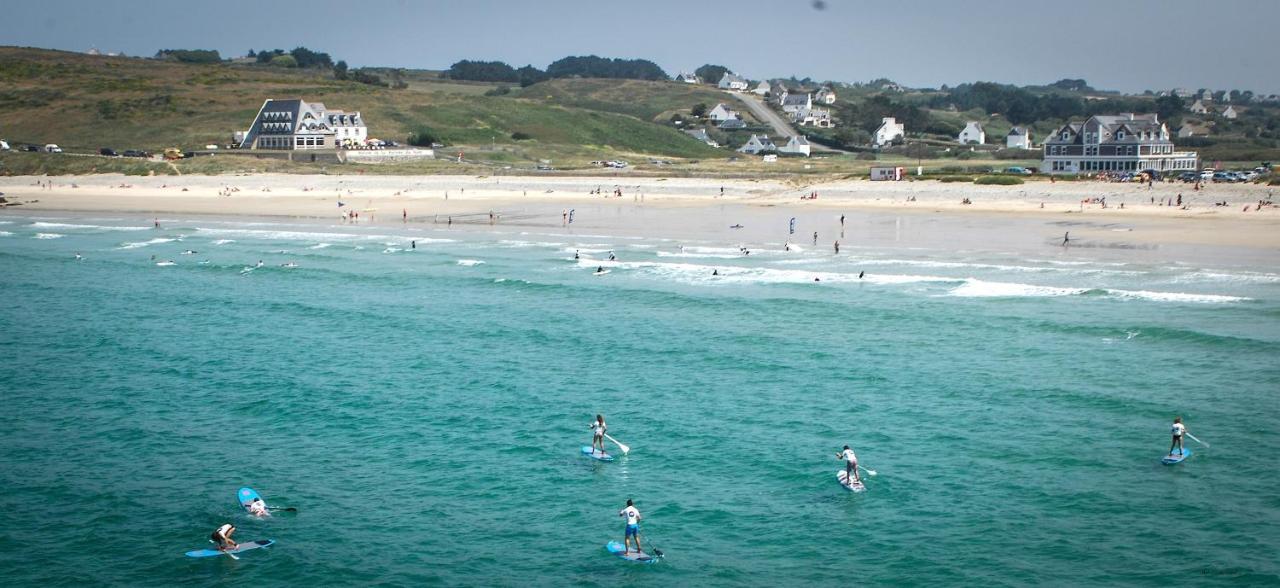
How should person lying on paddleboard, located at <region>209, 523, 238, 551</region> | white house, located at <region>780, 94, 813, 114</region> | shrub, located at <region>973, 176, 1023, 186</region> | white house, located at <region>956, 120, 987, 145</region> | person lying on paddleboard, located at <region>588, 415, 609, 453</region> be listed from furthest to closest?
white house, located at <region>780, 94, 813, 114</region>
white house, located at <region>956, 120, 987, 145</region>
shrub, located at <region>973, 176, 1023, 186</region>
person lying on paddleboard, located at <region>588, 415, 609, 453</region>
person lying on paddleboard, located at <region>209, 523, 238, 551</region>

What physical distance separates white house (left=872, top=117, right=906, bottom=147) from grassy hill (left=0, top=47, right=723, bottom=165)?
27336 millimetres

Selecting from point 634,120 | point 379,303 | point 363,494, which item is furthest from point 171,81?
point 363,494

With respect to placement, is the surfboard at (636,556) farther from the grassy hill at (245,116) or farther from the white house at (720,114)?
the white house at (720,114)

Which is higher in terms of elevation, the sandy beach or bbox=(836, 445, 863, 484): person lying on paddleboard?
the sandy beach

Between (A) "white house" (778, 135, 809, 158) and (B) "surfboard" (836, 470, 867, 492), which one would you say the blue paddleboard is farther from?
(A) "white house" (778, 135, 809, 158)

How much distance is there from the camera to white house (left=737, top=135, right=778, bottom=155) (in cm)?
15512

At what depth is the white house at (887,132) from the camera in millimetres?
162875

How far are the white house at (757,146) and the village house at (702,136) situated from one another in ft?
19.8

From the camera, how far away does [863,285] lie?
48312 mm

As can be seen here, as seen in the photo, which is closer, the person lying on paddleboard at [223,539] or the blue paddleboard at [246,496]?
the person lying on paddleboard at [223,539]

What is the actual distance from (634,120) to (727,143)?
15.7 meters

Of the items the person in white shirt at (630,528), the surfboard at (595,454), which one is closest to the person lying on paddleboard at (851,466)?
the person in white shirt at (630,528)

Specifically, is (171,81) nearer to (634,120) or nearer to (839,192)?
(634,120)

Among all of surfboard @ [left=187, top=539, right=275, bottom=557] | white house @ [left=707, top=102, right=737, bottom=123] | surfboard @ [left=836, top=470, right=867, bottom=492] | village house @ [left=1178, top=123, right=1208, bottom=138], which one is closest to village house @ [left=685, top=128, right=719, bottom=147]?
white house @ [left=707, top=102, right=737, bottom=123]
